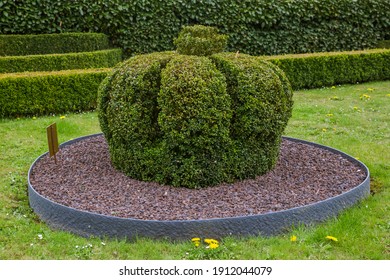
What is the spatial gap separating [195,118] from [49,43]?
8041 millimetres

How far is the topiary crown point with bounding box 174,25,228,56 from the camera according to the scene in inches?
231

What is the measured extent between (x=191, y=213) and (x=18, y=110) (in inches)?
222

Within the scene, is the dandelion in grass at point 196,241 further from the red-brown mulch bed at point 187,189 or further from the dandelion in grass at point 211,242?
the red-brown mulch bed at point 187,189

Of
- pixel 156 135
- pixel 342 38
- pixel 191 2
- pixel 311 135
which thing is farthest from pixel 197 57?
pixel 342 38

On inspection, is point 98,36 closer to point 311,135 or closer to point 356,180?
point 311,135

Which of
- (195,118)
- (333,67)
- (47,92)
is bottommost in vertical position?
(333,67)

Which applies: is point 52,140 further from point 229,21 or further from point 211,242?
point 229,21

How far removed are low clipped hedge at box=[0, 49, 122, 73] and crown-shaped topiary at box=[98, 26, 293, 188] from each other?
19.0 ft

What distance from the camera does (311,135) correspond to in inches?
323

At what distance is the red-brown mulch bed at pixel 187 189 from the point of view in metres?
4.81

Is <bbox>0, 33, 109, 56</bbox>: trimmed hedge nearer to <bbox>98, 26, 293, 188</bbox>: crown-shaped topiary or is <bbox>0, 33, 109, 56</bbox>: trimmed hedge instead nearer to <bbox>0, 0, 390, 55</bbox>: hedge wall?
<bbox>0, 0, 390, 55</bbox>: hedge wall

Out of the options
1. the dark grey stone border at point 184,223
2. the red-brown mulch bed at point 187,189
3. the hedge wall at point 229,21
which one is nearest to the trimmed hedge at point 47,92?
the red-brown mulch bed at point 187,189

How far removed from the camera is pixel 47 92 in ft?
31.2

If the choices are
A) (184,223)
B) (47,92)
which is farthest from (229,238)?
(47,92)
